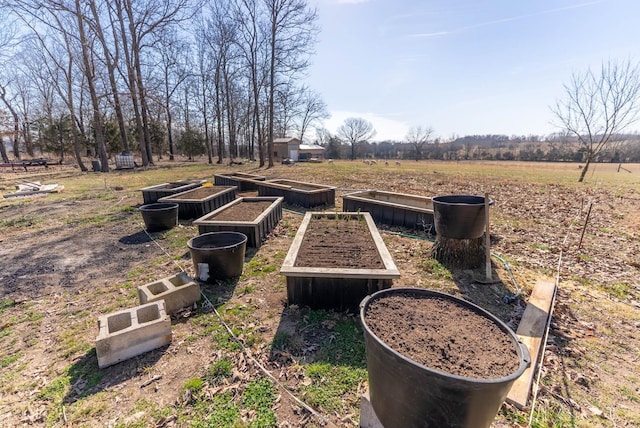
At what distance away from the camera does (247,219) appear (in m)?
5.54

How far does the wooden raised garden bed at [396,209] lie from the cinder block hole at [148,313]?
4.64m

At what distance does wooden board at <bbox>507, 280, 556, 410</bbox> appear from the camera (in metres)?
2.10

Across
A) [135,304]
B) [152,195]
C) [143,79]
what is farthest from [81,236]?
[143,79]

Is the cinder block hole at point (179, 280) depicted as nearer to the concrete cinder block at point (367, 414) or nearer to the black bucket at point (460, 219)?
the concrete cinder block at point (367, 414)

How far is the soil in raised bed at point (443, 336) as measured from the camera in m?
1.43

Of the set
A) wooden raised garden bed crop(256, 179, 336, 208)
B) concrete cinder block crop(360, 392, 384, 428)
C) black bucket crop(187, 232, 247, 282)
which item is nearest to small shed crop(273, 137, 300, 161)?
wooden raised garden bed crop(256, 179, 336, 208)

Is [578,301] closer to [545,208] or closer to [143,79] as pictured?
[545,208]

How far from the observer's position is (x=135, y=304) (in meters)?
3.42

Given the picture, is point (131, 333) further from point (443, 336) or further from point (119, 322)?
point (443, 336)

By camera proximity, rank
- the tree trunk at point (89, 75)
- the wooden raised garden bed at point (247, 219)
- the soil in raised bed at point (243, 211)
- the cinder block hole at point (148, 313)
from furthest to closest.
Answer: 1. the tree trunk at point (89, 75)
2. the soil in raised bed at point (243, 211)
3. the wooden raised garden bed at point (247, 219)
4. the cinder block hole at point (148, 313)

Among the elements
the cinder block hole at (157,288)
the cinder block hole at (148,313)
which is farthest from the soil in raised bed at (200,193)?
the cinder block hole at (148,313)

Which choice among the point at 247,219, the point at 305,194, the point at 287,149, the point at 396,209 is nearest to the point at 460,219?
the point at 396,209

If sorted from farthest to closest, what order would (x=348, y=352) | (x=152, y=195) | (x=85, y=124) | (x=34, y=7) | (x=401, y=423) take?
(x=85, y=124) < (x=34, y=7) < (x=152, y=195) < (x=348, y=352) < (x=401, y=423)

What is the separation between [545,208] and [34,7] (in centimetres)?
2093
